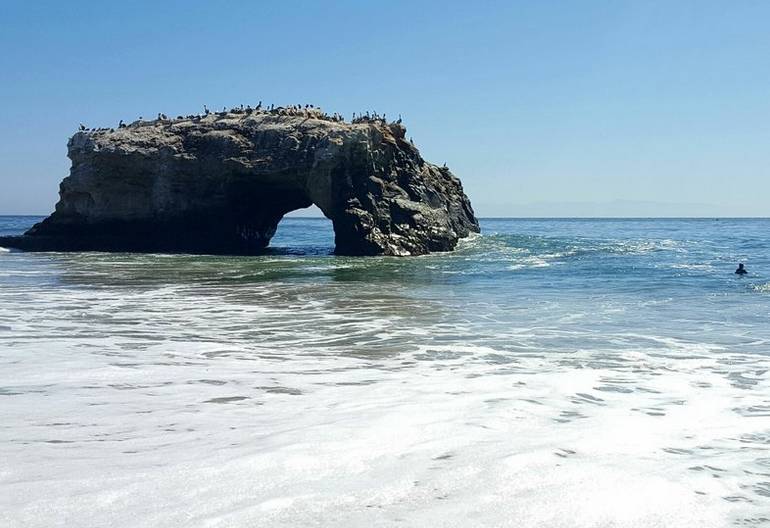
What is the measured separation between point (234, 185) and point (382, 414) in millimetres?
29960

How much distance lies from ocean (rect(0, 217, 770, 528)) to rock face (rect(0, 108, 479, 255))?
1832cm

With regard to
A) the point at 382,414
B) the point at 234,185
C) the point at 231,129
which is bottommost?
the point at 382,414

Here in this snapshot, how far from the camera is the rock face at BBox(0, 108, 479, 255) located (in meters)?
33.3

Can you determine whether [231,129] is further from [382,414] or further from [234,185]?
[382,414]

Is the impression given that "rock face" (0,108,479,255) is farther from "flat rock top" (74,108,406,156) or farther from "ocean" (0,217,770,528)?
"ocean" (0,217,770,528)

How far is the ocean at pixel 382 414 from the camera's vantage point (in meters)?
4.43

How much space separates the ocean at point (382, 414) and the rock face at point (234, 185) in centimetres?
1832

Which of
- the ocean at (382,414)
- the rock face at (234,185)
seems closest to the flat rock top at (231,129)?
the rock face at (234,185)

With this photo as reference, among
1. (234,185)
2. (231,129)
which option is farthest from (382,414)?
(231,129)

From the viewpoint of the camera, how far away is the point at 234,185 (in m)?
35.2


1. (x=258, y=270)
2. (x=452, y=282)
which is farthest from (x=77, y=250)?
(x=452, y=282)

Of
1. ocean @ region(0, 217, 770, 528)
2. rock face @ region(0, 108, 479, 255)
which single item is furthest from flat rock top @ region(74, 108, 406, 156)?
ocean @ region(0, 217, 770, 528)

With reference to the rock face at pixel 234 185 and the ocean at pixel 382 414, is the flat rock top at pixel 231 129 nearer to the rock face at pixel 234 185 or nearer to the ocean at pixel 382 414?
the rock face at pixel 234 185

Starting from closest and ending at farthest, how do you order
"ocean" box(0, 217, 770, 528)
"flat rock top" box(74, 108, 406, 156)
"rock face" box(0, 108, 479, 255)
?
"ocean" box(0, 217, 770, 528), "rock face" box(0, 108, 479, 255), "flat rock top" box(74, 108, 406, 156)
